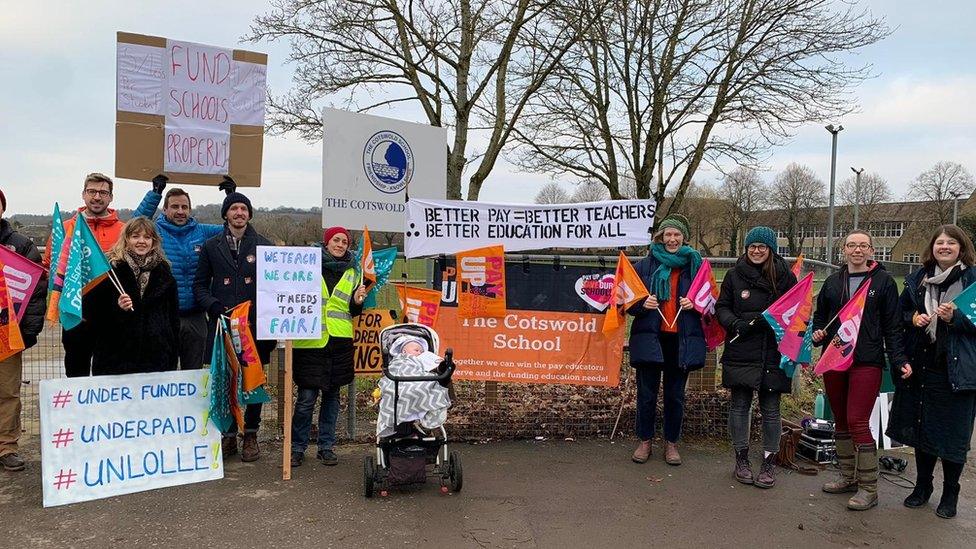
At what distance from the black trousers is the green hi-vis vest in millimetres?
1498

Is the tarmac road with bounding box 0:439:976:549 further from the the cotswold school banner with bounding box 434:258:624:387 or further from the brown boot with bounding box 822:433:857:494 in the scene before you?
the the cotswold school banner with bounding box 434:258:624:387

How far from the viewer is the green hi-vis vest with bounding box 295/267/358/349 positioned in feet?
16.3

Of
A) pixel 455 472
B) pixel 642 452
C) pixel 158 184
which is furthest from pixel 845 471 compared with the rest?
pixel 158 184

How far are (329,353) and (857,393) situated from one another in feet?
12.8

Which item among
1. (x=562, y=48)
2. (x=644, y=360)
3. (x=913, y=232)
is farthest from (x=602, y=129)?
(x=913, y=232)

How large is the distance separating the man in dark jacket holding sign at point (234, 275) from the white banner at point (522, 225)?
1438 millimetres

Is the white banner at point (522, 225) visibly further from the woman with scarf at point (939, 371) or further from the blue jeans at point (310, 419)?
the woman with scarf at point (939, 371)

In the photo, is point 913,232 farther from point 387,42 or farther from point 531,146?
point 387,42

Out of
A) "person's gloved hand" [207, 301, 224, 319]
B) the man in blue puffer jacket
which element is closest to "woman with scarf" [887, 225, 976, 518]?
"person's gloved hand" [207, 301, 224, 319]

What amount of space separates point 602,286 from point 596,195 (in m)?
26.5

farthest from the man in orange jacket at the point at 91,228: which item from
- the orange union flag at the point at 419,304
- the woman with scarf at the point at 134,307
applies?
the orange union flag at the point at 419,304

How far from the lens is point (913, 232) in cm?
5922

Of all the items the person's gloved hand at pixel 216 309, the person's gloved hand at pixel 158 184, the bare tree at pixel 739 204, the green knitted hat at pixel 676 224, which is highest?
the bare tree at pixel 739 204

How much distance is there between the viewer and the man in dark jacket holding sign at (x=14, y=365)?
15.6ft
